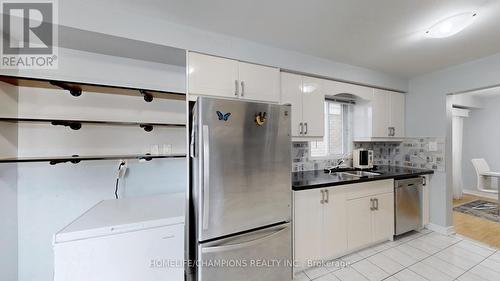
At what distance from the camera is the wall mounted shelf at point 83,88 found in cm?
145

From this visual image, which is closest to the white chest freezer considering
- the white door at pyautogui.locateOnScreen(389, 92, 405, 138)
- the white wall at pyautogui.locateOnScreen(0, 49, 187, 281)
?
the white wall at pyautogui.locateOnScreen(0, 49, 187, 281)

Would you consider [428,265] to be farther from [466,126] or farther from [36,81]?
[466,126]

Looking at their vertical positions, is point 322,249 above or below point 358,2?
below

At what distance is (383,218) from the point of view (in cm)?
232

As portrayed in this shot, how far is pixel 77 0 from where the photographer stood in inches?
52.4

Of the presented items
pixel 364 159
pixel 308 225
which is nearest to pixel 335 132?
pixel 364 159

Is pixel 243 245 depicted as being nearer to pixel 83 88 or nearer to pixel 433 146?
pixel 83 88

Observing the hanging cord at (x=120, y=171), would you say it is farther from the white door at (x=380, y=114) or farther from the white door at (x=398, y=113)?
the white door at (x=398, y=113)

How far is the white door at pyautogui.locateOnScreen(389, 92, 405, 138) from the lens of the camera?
115 inches

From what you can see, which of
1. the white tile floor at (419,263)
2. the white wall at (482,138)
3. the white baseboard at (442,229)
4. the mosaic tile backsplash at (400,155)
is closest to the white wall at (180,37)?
the mosaic tile backsplash at (400,155)

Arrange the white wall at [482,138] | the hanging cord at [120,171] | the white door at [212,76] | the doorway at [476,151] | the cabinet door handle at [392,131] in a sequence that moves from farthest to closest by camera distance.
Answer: the white wall at [482,138], the doorway at [476,151], the cabinet door handle at [392,131], the hanging cord at [120,171], the white door at [212,76]

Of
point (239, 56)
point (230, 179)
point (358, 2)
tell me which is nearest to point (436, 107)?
point (358, 2)

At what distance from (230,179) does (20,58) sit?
1.98 metres

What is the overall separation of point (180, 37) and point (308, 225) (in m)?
2.08
